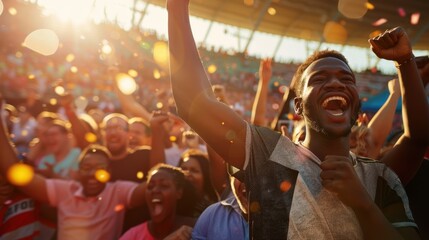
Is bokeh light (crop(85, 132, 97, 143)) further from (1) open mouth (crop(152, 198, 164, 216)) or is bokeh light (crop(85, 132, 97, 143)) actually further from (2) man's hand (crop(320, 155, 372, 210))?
(2) man's hand (crop(320, 155, 372, 210))

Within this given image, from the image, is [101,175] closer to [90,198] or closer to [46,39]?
[90,198]

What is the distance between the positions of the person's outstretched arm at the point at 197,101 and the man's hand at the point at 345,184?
0.30m

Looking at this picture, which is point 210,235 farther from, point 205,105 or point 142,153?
point 142,153

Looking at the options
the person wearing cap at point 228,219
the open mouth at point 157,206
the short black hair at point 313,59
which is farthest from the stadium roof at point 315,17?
the short black hair at point 313,59

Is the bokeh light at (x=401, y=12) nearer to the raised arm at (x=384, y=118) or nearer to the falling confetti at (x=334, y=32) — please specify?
the falling confetti at (x=334, y=32)

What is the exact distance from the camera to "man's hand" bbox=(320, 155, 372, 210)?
49.4 inches

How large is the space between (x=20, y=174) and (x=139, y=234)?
3.14 ft

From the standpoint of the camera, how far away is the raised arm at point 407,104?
166cm

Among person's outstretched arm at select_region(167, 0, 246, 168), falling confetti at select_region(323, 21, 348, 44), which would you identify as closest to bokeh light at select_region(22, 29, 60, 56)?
person's outstretched arm at select_region(167, 0, 246, 168)

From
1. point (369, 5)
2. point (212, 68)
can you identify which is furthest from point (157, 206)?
point (369, 5)

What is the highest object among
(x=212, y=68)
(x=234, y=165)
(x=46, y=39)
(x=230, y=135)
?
(x=212, y=68)

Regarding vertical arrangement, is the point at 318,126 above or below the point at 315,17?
below

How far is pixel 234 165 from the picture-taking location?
1.46 meters

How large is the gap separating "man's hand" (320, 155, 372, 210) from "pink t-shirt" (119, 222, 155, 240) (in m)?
1.99
